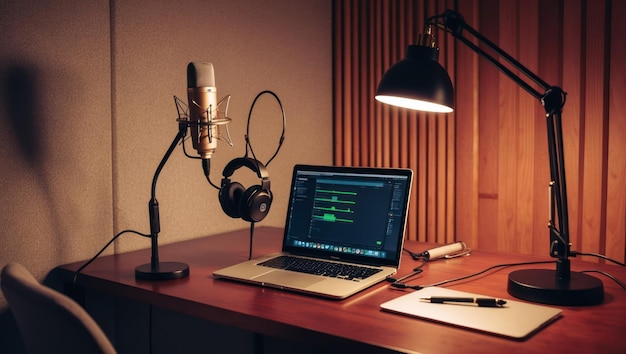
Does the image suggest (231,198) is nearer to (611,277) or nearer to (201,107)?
(201,107)

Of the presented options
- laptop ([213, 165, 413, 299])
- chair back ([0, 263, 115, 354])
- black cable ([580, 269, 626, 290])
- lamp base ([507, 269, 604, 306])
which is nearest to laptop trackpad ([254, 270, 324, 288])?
laptop ([213, 165, 413, 299])

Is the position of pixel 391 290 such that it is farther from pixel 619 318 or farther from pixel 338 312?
pixel 619 318

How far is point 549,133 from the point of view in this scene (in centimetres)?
127

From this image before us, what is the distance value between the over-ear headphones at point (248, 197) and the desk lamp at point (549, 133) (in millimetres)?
384

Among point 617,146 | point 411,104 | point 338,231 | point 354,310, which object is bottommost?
point 354,310

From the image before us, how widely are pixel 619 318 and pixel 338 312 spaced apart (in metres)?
0.54

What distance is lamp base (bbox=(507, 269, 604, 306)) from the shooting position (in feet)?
3.91

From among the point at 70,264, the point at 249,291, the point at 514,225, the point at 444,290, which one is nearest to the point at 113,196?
the point at 70,264

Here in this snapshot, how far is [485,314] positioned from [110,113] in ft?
3.99

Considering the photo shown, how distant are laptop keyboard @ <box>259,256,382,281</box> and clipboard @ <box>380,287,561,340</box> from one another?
0.19 metres

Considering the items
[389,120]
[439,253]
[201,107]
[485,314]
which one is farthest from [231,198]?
[389,120]

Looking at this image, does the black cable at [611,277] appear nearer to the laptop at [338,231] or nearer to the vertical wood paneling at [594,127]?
the laptop at [338,231]

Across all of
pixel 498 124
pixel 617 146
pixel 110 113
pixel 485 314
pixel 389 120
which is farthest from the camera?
pixel 389 120

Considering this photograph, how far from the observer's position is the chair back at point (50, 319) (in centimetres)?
81
